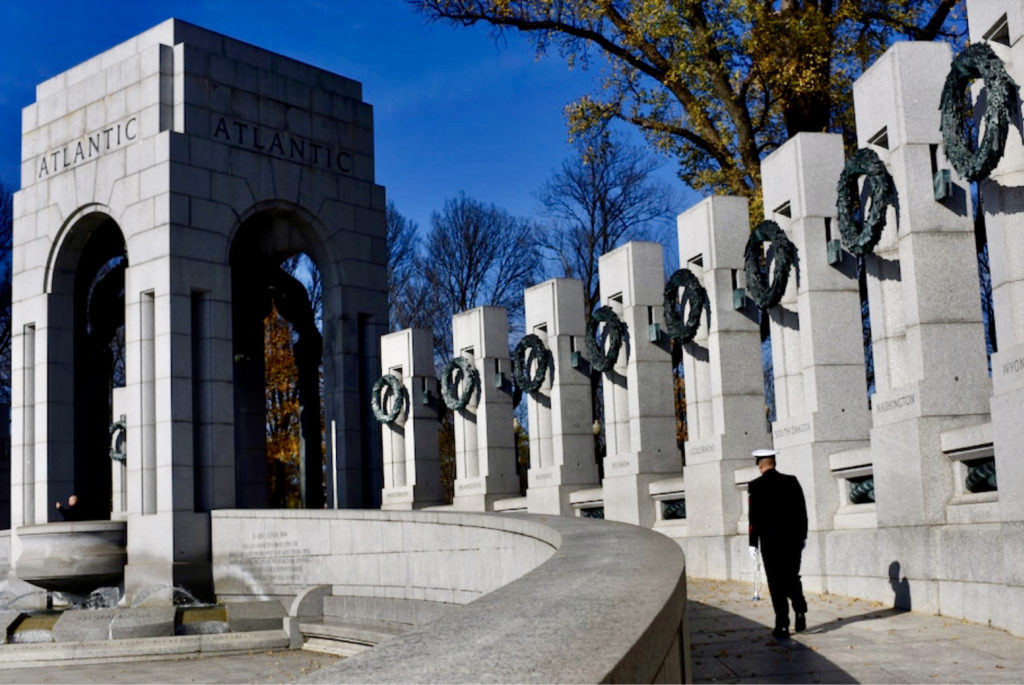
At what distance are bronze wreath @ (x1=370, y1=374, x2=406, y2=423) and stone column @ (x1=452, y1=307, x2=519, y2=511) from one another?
1447 millimetres

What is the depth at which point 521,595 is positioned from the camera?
545cm

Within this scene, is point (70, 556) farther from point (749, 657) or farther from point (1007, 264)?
point (1007, 264)

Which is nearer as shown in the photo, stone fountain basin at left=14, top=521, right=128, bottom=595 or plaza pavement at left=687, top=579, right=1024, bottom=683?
plaza pavement at left=687, top=579, right=1024, bottom=683

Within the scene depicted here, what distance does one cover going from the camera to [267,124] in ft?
87.4

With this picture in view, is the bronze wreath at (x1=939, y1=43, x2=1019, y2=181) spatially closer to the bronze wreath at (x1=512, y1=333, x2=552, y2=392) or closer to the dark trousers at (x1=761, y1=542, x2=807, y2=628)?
the dark trousers at (x1=761, y1=542, x2=807, y2=628)

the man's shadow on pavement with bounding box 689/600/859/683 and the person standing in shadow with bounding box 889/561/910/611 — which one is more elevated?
the person standing in shadow with bounding box 889/561/910/611

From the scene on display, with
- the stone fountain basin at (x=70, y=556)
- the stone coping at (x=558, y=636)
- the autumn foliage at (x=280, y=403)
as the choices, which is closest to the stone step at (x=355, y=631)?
the stone fountain basin at (x=70, y=556)

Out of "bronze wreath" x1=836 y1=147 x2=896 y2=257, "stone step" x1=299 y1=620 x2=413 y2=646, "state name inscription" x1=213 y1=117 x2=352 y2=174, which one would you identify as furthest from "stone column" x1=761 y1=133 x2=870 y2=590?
"state name inscription" x1=213 y1=117 x2=352 y2=174

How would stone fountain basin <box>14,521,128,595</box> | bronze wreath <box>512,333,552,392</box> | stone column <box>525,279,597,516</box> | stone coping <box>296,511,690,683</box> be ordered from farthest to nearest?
stone fountain basin <box>14,521,128,595</box> → bronze wreath <box>512,333,552,392</box> → stone column <box>525,279,597,516</box> → stone coping <box>296,511,690,683</box>

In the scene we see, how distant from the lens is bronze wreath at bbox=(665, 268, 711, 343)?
17906 millimetres

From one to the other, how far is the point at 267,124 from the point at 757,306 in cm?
1317

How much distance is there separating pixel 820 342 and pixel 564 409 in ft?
24.9

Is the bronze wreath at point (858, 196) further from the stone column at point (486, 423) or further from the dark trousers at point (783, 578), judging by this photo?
the stone column at point (486, 423)

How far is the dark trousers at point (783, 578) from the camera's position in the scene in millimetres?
10297
